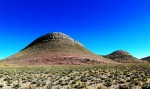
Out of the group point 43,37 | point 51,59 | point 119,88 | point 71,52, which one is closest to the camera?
point 119,88

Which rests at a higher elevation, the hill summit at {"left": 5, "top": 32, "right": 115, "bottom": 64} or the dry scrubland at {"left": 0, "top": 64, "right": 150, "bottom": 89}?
the hill summit at {"left": 5, "top": 32, "right": 115, "bottom": 64}

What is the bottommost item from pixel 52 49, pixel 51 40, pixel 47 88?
pixel 47 88

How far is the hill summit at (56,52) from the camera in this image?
248 feet

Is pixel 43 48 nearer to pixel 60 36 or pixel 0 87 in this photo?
pixel 60 36

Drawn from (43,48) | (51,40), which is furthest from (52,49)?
(51,40)

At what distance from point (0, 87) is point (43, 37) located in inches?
3905

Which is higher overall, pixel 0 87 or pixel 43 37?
pixel 43 37

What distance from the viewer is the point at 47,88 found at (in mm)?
16250

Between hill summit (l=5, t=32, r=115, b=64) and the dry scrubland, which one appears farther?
hill summit (l=5, t=32, r=115, b=64)

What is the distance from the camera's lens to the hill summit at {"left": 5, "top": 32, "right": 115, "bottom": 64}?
7563cm

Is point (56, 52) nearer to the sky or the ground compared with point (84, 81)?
nearer to the sky

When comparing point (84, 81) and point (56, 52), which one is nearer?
point (84, 81)

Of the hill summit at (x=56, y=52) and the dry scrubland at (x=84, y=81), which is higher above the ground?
the hill summit at (x=56, y=52)

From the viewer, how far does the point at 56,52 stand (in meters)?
88.4
